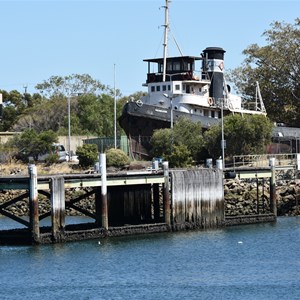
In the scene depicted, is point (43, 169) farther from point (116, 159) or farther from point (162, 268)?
point (162, 268)

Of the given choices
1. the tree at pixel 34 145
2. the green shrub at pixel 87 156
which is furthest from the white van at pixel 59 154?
the green shrub at pixel 87 156

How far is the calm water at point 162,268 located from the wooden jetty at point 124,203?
2.91ft

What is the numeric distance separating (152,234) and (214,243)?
4.50 meters

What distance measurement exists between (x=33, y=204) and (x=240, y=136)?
1430 inches

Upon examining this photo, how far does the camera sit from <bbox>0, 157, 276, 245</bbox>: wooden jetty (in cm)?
5619

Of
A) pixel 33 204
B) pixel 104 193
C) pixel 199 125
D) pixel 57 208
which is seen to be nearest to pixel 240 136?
pixel 199 125

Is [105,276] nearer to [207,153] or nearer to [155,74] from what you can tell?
→ [207,153]

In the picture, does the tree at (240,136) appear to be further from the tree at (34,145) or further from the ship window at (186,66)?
the tree at (34,145)

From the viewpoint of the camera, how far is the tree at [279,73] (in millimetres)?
115625

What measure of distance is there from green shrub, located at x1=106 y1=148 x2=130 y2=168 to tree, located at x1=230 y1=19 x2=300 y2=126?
1307 inches

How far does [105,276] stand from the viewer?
47875mm

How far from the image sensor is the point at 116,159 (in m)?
86.9

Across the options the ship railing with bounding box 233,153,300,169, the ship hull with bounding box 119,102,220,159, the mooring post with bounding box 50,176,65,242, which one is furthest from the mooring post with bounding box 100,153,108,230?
the ship hull with bounding box 119,102,220,159

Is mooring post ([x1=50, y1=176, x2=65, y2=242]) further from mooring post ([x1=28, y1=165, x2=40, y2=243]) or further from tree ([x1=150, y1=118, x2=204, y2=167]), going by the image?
tree ([x1=150, y1=118, x2=204, y2=167])
